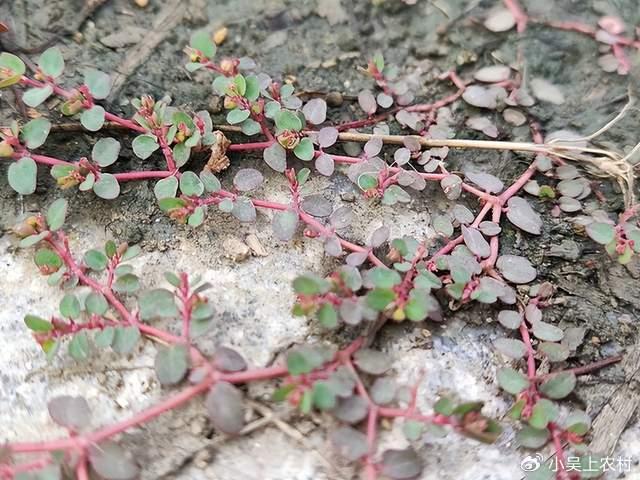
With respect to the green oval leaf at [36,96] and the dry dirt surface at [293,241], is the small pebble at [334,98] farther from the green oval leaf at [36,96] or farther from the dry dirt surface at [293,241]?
the green oval leaf at [36,96]

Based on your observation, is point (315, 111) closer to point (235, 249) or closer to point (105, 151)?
point (235, 249)

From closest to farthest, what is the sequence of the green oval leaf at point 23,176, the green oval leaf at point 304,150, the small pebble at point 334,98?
the green oval leaf at point 23,176 < the green oval leaf at point 304,150 < the small pebble at point 334,98

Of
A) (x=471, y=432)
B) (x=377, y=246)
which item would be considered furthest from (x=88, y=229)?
(x=471, y=432)

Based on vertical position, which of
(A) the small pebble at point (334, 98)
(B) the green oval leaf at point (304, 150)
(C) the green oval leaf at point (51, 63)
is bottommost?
(B) the green oval leaf at point (304, 150)

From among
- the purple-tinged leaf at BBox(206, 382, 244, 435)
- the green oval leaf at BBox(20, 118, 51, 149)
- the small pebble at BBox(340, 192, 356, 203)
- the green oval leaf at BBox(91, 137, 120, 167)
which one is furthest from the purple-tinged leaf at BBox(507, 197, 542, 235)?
the green oval leaf at BBox(20, 118, 51, 149)

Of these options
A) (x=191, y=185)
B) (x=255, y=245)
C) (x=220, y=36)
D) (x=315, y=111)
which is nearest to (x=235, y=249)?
(x=255, y=245)

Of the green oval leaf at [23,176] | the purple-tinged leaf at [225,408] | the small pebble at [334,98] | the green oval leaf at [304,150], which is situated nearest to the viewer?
the purple-tinged leaf at [225,408]

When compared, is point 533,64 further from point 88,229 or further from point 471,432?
point 88,229

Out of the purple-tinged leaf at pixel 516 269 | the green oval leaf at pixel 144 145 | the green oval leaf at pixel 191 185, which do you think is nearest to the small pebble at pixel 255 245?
the green oval leaf at pixel 191 185
